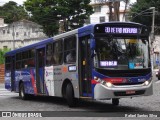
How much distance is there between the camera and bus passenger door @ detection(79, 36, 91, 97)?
46.0ft

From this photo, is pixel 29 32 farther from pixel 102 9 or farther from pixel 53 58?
pixel 53 58

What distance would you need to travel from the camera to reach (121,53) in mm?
13680

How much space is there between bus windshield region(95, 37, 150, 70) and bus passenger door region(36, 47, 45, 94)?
525 cm

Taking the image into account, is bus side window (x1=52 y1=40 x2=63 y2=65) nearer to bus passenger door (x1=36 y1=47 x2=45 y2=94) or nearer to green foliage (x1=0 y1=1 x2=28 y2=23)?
bus passenger door (x1=36 y1=47 x2=45 y2=94)

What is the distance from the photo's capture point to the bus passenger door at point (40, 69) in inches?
723

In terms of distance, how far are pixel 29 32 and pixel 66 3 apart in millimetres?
27102

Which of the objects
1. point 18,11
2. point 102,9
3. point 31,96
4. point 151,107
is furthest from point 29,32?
point 151,107

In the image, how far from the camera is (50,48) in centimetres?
1742

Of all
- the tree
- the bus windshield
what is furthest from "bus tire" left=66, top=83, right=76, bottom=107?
the tree

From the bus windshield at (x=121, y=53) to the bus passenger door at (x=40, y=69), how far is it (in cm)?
525

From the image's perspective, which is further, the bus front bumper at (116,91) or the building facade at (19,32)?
the building facade at (19,32)

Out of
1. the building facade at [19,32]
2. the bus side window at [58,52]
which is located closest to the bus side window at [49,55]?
the bus side window at [58,52]

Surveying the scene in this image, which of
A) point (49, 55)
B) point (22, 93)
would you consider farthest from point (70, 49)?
point (22, 93)

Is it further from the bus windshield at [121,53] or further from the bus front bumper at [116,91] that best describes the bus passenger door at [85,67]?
the bus front bumper at [116,91]
